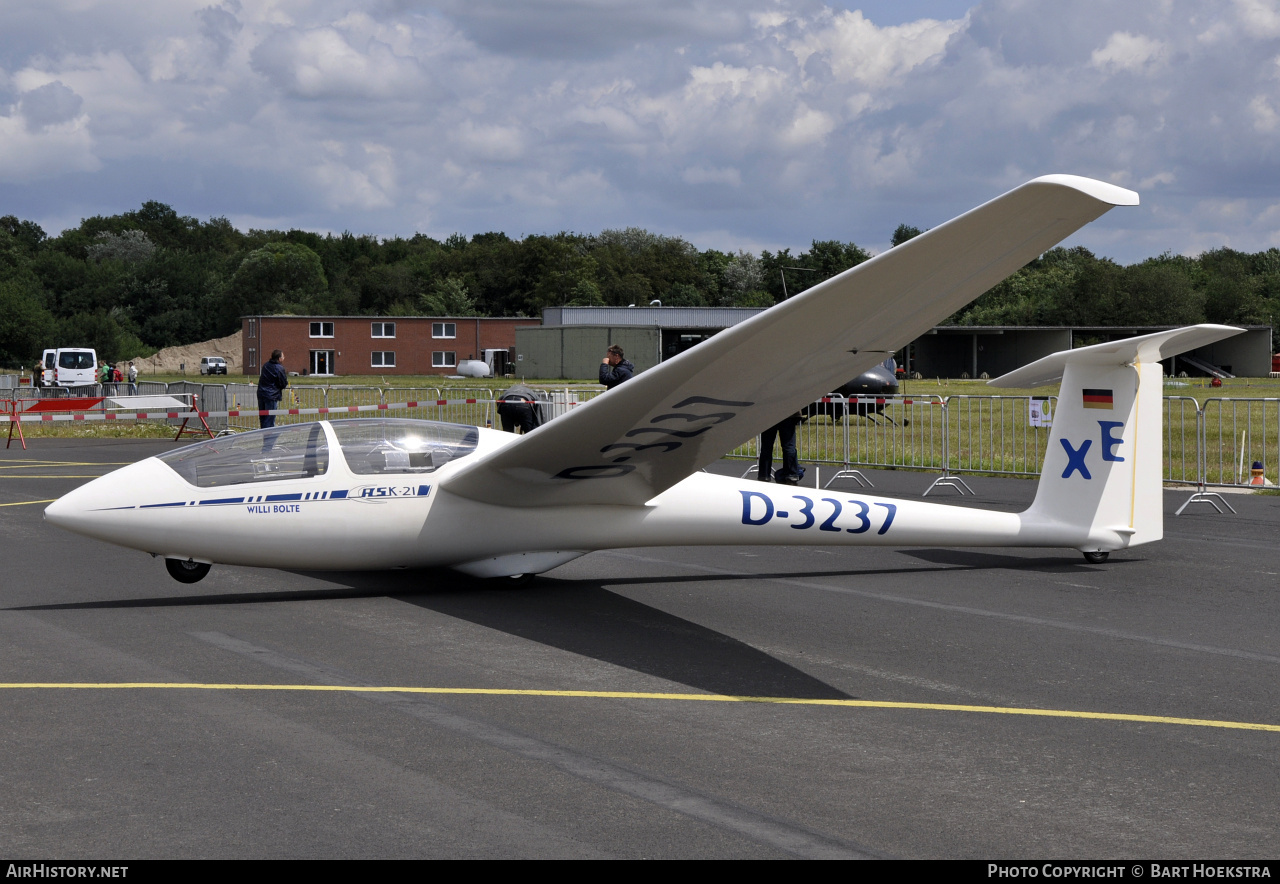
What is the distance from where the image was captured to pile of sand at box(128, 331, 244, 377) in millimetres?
112250

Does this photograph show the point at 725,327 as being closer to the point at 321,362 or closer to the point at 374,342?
the point at 374,342

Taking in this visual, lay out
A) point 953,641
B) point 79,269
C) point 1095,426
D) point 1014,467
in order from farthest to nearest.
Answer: point 79,269 → point 1014,467 → point 1095,426 → point 953,641

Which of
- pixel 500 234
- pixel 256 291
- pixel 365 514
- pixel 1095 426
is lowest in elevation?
pixel 365 514

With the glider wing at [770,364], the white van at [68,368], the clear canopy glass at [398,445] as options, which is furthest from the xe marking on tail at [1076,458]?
the white van at [68,368]

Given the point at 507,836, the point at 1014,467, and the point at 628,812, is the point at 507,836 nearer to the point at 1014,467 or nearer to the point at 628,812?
the point at 628,812

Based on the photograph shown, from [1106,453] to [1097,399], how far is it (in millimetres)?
456

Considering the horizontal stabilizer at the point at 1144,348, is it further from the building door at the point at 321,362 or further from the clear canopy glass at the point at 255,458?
the building door at the point at 321,362

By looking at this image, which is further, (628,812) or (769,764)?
(769,764)

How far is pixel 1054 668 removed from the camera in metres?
6.82

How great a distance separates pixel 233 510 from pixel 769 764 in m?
4.88

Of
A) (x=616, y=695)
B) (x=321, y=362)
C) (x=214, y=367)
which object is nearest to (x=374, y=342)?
(x=321, y=362)

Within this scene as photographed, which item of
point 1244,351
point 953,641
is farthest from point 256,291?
point 953,641

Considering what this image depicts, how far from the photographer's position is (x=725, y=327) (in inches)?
3233

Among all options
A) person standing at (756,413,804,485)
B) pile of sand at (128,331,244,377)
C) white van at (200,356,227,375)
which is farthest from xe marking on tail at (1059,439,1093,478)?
pile of sand at (128,331,244,377)
